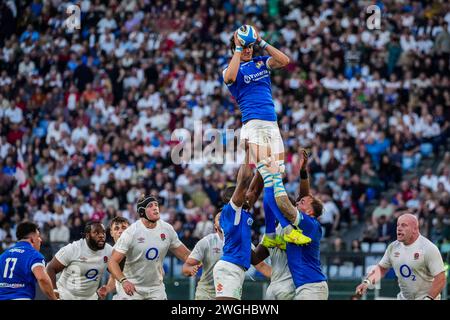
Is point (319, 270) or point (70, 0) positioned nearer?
point (319, 270)

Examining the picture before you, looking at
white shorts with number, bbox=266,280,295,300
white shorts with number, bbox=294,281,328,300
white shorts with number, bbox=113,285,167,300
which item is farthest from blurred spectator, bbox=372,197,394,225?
white shorts with number, bbox=294,281,328,300

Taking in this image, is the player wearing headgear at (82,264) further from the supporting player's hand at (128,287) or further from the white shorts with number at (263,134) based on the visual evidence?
the white shorts with number at (263,134)

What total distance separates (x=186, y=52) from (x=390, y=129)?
23.5 feet

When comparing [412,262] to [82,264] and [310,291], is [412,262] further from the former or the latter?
[82,264]

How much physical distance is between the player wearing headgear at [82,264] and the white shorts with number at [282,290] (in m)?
2.77

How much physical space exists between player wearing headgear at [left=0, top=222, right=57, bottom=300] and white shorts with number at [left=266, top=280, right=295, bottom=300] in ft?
9.52

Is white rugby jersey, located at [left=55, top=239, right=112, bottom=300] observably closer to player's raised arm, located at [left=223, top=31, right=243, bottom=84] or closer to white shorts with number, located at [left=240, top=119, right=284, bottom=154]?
white shorts with number, located at [left=240, top=119, right=284, bottom=154]

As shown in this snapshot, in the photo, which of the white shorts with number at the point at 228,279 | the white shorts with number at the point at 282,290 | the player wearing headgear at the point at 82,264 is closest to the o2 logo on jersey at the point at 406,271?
the white shorts with number at the point at 282,290

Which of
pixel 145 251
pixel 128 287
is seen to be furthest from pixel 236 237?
pixel 145 251

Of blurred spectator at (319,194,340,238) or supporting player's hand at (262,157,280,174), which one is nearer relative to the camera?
supporting player's hand at (262,157,280,174)

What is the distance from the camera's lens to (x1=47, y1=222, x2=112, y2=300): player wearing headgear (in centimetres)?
1656
